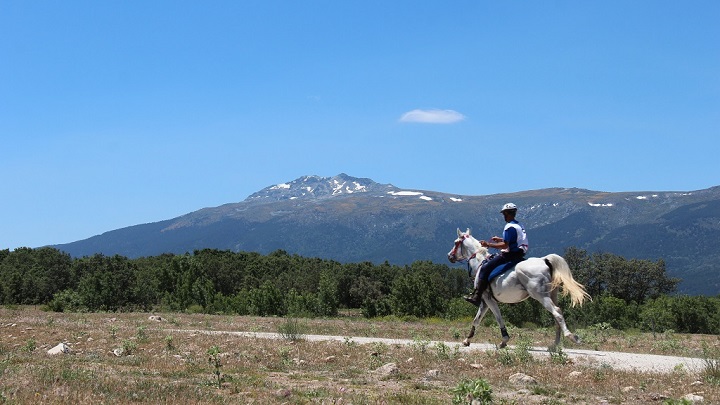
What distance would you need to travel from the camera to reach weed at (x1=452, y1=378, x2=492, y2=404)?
8.95 meters

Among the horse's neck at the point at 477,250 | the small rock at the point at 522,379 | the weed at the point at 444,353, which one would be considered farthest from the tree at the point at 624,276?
the small rock at the point at 522,379

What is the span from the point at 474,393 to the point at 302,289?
95708mm

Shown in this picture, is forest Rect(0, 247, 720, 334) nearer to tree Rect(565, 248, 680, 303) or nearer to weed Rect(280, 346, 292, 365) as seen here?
tree Rect(565, 248, 680, 303)

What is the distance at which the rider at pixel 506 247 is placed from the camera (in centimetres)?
1714

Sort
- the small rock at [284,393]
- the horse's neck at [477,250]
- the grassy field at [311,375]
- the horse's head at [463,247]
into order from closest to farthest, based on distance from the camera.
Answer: the grassy field at [311,375] → the small rock at [284,393] → the horse's neck at [477,250] → the horse's head at [463,247]

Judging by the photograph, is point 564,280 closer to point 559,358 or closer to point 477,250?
point 559,358

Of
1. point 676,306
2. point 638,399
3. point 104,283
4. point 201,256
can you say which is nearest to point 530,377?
point 638,399

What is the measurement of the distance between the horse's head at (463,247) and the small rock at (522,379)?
22.7ft

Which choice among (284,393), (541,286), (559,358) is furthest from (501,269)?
(284,393)

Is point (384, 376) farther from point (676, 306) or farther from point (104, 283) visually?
point (104, 283)

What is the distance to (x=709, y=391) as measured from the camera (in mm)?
10891

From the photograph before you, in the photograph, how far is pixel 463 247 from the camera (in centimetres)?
1944

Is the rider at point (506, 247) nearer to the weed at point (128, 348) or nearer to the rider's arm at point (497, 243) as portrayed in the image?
the rider's arm at point (497, 243)

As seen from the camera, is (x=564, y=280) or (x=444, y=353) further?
(x=564, y=280)
